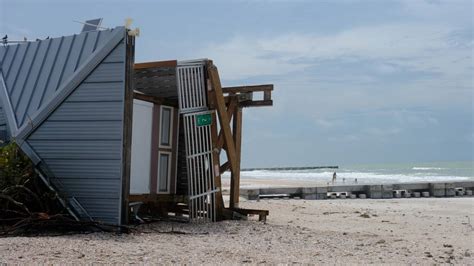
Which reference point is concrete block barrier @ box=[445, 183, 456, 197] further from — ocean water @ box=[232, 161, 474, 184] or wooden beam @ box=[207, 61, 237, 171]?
ocean water @ box=[232, 161, 474, 184]

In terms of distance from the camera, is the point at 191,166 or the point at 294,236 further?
the point at 191,166

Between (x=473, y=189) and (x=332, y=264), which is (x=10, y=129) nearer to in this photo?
(x=332, y=264)

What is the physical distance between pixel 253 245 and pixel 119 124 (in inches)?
135

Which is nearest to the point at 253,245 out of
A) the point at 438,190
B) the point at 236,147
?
the point at 236,147

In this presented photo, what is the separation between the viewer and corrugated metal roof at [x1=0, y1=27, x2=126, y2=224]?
10781mm

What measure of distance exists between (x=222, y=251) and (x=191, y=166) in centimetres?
406

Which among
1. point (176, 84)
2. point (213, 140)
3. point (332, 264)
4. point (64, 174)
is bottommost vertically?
point (332, 264)

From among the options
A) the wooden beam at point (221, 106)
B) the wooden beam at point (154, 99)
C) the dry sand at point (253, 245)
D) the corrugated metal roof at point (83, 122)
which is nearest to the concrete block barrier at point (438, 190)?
the dry sand at point (253, 245)

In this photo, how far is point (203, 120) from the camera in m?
12.5

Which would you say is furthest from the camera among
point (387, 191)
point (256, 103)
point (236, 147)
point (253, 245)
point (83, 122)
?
point (387, 191)

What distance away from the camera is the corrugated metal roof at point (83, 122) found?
35.4 ft

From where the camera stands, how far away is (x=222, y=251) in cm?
859

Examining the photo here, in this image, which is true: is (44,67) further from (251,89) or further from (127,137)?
(251,89)

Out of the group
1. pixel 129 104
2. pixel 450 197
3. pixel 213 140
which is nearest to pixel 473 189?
pixel 450 197
